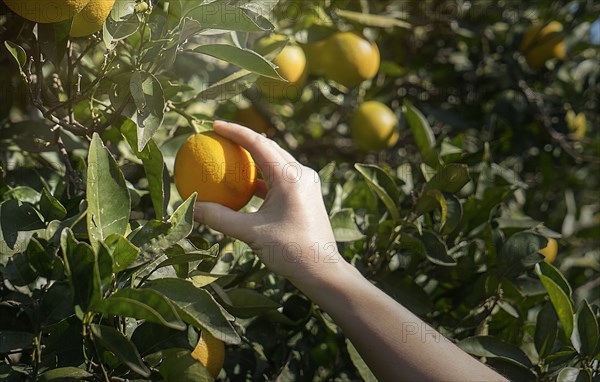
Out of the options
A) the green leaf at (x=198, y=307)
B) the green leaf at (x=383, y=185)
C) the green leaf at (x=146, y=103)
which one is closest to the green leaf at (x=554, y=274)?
the green leaf at (x=383, y=185)

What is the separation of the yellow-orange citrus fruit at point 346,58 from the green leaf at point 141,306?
41.7 inches

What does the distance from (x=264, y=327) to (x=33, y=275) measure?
47 cm

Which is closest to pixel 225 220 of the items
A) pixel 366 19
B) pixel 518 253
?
pixel 518 253

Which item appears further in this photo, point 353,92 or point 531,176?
point 531,176

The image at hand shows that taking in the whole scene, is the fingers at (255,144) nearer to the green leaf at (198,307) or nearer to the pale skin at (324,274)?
the pale skin at (324,274)

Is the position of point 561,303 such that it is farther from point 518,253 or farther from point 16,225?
point 16,225

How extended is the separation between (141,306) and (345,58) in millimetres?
1096

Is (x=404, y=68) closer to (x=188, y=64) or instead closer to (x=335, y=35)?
(x=335, y=35)

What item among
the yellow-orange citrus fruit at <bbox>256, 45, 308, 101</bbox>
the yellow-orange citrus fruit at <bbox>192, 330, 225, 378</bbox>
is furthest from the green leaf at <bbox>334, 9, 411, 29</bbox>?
the yellow-orange citrus fruit at <bbox>192, 330, 225, 378</bbox>

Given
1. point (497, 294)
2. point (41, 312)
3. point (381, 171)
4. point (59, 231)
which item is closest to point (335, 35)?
point (381, 171)

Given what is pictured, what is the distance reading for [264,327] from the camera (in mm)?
1247

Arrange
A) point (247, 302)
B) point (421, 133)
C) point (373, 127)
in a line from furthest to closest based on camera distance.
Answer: point (373, 127), point (421, 133), point (247, 302)

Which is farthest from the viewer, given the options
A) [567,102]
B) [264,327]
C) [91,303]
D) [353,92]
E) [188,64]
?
[567,102]

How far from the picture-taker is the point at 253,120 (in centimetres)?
194
